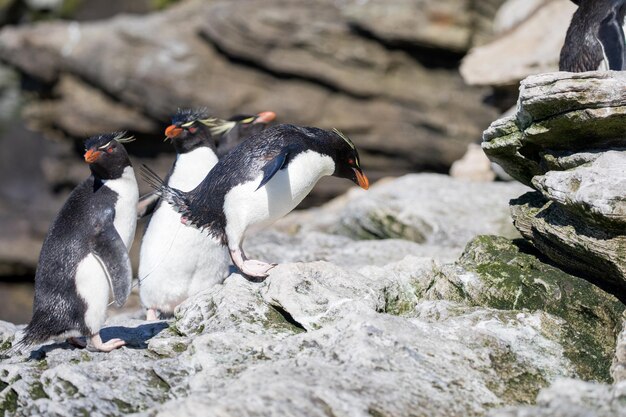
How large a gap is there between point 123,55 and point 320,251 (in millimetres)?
8887

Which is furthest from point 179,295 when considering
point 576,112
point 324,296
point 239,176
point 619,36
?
point 619,36

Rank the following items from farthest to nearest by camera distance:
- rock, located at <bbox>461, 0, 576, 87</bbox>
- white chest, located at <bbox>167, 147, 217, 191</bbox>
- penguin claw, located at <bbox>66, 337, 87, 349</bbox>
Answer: rock, located at <bbox>461, 0, 576, 87</bbox>, white chest, located at <bbox>167, 147, 217, 191</bbox>, penguin claw, located at <bbox>66, 337, 87, 349</bbox>

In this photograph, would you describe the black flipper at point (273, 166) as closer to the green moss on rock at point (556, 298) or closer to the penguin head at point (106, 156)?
the penguin head at point (106, 156)

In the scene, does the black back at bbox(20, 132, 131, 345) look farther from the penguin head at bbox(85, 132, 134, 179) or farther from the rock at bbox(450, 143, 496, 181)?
the rock at bbox(450, 143, 496, 181)

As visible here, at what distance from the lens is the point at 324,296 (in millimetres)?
4793

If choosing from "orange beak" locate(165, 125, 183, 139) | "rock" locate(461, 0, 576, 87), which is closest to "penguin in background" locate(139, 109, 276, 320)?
"orange beak" locate(165, 125, 183, 139)

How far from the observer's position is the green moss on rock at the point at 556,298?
4277 millimetres

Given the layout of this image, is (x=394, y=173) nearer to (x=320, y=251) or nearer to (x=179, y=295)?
(x=320, y=251)

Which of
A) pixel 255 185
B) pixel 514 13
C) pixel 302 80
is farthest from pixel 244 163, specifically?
pixel 302 80

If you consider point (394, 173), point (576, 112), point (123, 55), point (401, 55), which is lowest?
point (394, 173)

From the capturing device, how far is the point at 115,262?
4945 millimetres

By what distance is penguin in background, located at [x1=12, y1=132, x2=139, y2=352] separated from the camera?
4.83 meters

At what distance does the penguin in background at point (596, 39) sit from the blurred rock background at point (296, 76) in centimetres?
664

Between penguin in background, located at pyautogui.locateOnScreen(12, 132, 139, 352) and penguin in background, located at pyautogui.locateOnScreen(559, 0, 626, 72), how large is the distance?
3.35 meters
